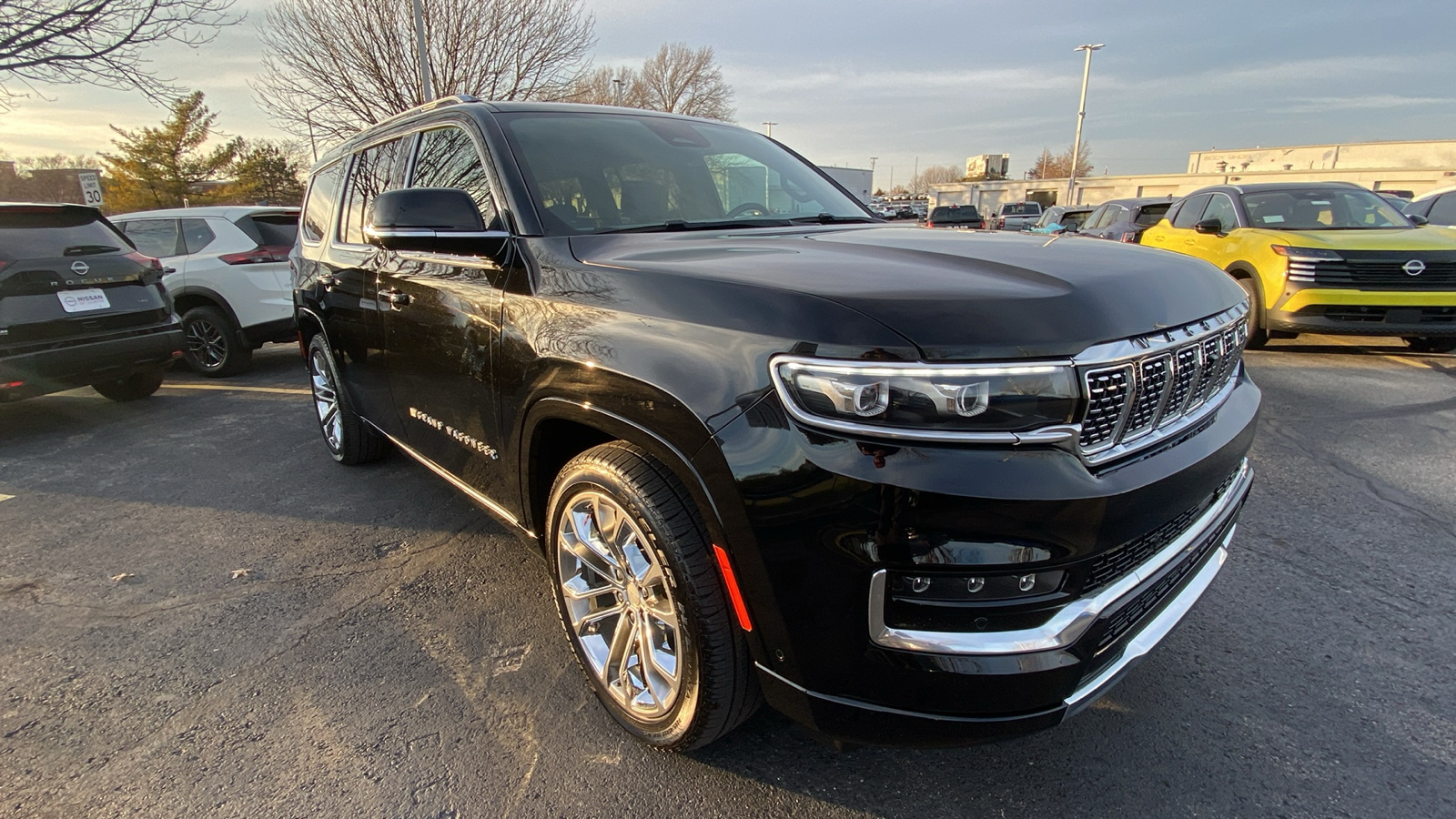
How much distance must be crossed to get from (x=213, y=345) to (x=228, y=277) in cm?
84

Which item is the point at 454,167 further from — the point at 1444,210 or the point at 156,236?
the point at 1444,210

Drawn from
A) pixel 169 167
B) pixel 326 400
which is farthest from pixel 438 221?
pixel 169 167

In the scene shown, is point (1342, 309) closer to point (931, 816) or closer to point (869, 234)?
point (869, 234)

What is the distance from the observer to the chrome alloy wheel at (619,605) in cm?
189

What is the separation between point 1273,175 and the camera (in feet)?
142

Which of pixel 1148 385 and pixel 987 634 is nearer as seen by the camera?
pixel 987 634

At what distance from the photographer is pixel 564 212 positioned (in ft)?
7.64

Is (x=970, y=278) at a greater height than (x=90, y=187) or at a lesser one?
lesser

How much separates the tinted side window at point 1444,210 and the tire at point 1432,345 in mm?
4580

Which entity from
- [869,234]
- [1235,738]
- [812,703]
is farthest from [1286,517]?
[812,703]

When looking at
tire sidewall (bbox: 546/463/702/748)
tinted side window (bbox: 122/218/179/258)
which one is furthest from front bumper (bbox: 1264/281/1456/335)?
tinted side window (bbox: 122/218/179/258)

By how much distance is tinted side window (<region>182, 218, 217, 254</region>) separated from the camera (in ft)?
23.4

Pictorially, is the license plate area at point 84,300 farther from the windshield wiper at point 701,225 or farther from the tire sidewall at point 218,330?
the windshield wiper at point 701,225

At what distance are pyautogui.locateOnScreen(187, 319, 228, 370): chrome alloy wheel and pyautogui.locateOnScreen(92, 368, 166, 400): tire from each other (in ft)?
2.88
